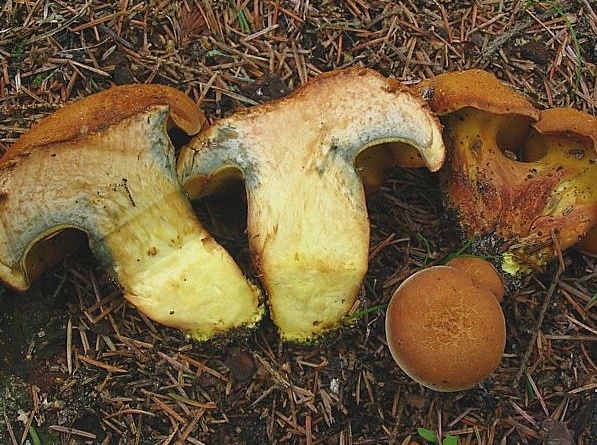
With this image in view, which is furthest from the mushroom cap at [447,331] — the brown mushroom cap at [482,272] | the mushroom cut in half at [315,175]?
the mushroom cut in half at [315,175]

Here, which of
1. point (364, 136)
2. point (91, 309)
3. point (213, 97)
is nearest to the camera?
point (364, 136)

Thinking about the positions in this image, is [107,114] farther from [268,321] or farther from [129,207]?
[268,321]

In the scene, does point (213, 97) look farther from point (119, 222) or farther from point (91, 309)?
point (91, 309)

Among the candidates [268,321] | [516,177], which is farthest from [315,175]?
[516,177]

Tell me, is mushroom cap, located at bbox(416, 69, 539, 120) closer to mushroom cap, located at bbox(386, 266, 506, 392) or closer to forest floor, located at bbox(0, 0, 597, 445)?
forest floor, located at bbox(0, 0, 597, 445)

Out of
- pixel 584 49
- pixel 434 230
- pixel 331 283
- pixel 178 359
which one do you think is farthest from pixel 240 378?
pixel 584 49

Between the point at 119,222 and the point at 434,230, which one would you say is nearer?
the point at 119,222
